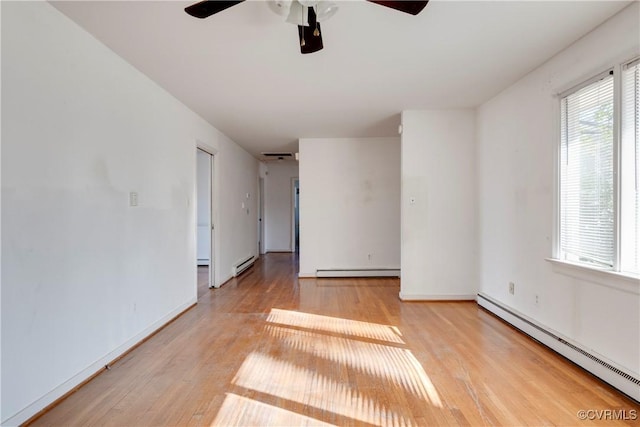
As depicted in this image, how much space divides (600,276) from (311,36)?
2450 mm

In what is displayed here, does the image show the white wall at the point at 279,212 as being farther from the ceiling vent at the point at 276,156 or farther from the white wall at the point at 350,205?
the white wall at the point at 350,205

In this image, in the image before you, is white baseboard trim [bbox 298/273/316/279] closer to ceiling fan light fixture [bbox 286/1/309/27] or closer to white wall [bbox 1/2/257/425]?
white wall [bbox 1/2/257/425]

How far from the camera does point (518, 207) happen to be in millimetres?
3092

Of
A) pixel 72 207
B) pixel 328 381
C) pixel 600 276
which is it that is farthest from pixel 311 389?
pixel 600 276

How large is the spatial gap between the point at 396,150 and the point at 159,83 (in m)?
3.83

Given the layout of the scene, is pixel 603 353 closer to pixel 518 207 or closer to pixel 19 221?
pixel 518 207

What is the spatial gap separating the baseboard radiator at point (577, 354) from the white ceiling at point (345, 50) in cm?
226

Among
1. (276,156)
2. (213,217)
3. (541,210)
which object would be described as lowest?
(213,217)

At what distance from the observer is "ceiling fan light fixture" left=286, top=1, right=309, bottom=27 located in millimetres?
1778

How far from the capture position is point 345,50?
2.40 meters

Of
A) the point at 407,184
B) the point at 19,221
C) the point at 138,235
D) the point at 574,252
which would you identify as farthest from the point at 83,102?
the point at 574,252

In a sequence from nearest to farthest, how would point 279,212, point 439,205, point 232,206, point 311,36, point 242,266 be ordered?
point 311,36 → point 439,205 → point 232,206 → point 242,266 → point 279,212

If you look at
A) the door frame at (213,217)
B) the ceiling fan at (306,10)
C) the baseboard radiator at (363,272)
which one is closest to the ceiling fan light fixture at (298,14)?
the ceiling fan at (306,10)

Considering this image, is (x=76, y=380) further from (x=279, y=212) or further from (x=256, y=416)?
(x=279, y=212)
